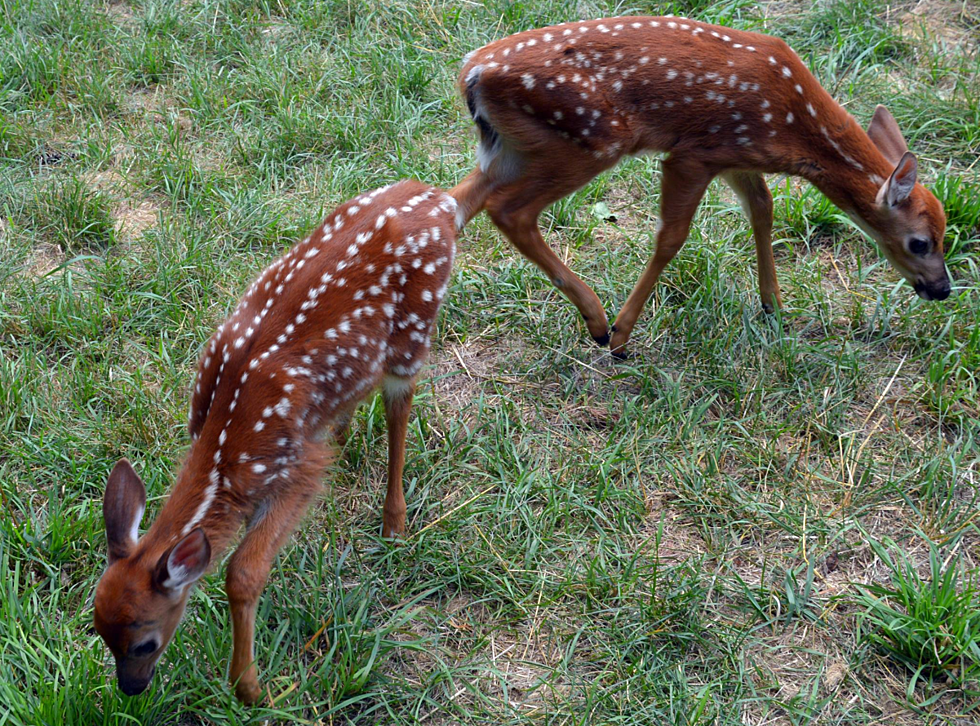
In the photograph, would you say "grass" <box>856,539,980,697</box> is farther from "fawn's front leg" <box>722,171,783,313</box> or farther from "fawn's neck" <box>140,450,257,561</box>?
"fawn's neck" <box>140,450,257,561</box>

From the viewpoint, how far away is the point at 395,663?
3.61m

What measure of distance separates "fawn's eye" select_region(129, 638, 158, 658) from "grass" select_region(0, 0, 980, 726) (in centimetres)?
20

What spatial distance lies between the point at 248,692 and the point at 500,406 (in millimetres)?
1737

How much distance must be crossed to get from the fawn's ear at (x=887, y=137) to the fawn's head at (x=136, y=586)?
12.4 feet

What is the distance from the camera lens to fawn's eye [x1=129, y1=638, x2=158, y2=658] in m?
3.06

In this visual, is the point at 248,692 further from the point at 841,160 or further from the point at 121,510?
the point at 841,160

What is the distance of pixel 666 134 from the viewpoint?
4.50 meters

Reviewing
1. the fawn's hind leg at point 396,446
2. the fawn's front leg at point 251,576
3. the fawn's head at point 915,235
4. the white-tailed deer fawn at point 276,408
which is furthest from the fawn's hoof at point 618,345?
the fawn's front leg at point 251,576

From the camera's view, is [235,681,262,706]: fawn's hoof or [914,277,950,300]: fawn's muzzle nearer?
[235,681,262,706]: fawn's hoof

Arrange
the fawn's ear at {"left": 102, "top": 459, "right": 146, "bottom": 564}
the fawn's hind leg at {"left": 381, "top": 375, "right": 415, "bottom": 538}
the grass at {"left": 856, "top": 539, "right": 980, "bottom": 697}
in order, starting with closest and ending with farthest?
the fawn's ear at {"left": 102, "top": 459, "right": 146, "bottom": 564}, the grass at {"left": 856, "top": 539, "right": 980, "bottom": 697}, the fawn's hind leg at {"left": 381, "top": 375, "right": 415, "bottom": 538}

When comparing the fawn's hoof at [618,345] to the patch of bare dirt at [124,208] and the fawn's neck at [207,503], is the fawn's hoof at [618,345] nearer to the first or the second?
the fawn's neck at [207,503]

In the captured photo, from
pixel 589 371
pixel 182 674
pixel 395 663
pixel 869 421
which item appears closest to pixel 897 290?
pixel 869 421

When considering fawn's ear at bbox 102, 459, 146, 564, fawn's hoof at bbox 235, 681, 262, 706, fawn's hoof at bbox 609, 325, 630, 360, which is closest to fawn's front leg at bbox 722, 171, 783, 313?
fawn's hoof at bbox 609, 325, 630, 360

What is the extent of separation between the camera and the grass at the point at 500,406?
11.5 feet
